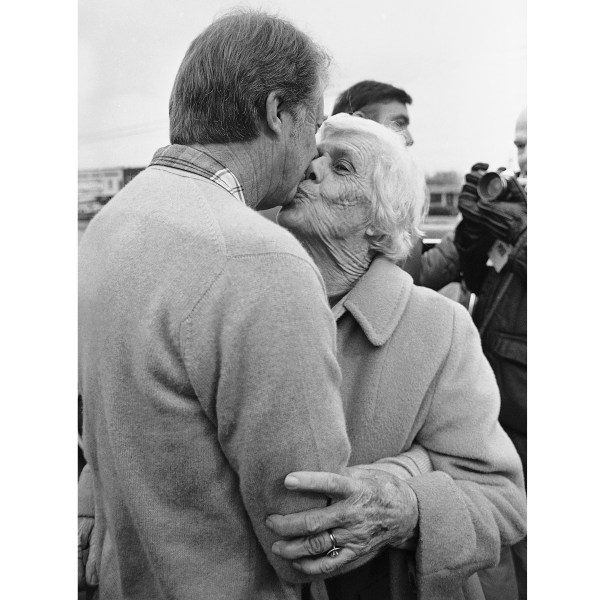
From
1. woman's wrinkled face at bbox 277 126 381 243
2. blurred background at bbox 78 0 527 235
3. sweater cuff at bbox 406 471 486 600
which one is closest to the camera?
sweater cuff at bbox 406 471 486 600

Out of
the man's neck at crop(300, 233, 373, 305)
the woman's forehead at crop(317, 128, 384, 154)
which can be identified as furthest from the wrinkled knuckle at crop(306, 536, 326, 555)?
the woman's forehead at crop(317, 128, 384, 154)

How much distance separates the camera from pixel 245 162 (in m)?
1.09

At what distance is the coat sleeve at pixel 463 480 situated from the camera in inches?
50.3

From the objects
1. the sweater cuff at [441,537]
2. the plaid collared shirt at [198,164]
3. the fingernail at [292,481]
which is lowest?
the sweater cuff at [441,537]

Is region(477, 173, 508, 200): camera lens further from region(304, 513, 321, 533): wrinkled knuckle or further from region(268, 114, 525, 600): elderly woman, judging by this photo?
region(304, 513, 321, 533): wrinkled knuckle

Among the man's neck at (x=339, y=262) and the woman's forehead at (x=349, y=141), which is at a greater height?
the woman's forehead at (x=349, y=141)

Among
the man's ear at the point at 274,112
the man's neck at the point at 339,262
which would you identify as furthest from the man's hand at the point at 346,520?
the man's ear at the point at 274,112

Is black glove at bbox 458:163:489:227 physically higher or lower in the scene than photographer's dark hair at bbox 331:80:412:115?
lower

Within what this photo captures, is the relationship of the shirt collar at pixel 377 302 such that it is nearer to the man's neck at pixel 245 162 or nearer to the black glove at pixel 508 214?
the man's neck at pixel 245 162

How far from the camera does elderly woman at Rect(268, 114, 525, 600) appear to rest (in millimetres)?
1310

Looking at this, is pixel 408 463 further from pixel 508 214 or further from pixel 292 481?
pixel 508 214

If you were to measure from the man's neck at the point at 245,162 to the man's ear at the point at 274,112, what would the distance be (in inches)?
1.4
